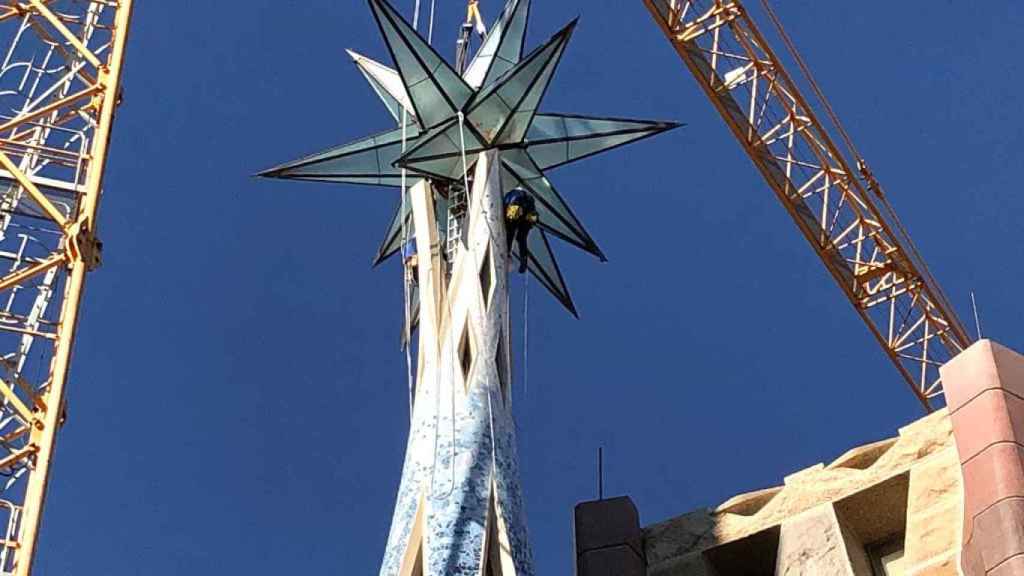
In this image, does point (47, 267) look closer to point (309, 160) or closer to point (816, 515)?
point (309, 160)

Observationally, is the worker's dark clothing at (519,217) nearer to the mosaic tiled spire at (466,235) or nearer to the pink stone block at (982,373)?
the mosaic tiled spire at (466,235)

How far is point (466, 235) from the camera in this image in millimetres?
27750

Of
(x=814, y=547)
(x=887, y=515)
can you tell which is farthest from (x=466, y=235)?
(x=887, y=515)

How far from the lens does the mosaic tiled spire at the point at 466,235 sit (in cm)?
2494

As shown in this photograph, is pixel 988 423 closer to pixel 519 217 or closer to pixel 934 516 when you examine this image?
pixel 934 516

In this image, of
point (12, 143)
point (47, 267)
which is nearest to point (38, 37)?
point (12, 143)

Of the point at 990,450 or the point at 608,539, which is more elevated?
the point at 608,539

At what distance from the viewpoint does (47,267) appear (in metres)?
29.6

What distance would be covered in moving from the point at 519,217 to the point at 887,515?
7477 mm

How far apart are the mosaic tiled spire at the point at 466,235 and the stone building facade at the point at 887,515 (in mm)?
1594

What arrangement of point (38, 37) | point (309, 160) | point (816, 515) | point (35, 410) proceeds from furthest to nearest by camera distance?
point (38, 37) → point (309, 160) → point (35, 410) → point (816, 515)

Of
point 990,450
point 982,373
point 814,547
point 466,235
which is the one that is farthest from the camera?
point 466,235

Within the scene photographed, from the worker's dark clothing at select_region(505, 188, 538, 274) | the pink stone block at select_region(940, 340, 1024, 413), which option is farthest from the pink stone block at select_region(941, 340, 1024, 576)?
the worker's dark clothing at select_region(505, 188, 538, 274)

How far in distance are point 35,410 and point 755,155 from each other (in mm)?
23686
